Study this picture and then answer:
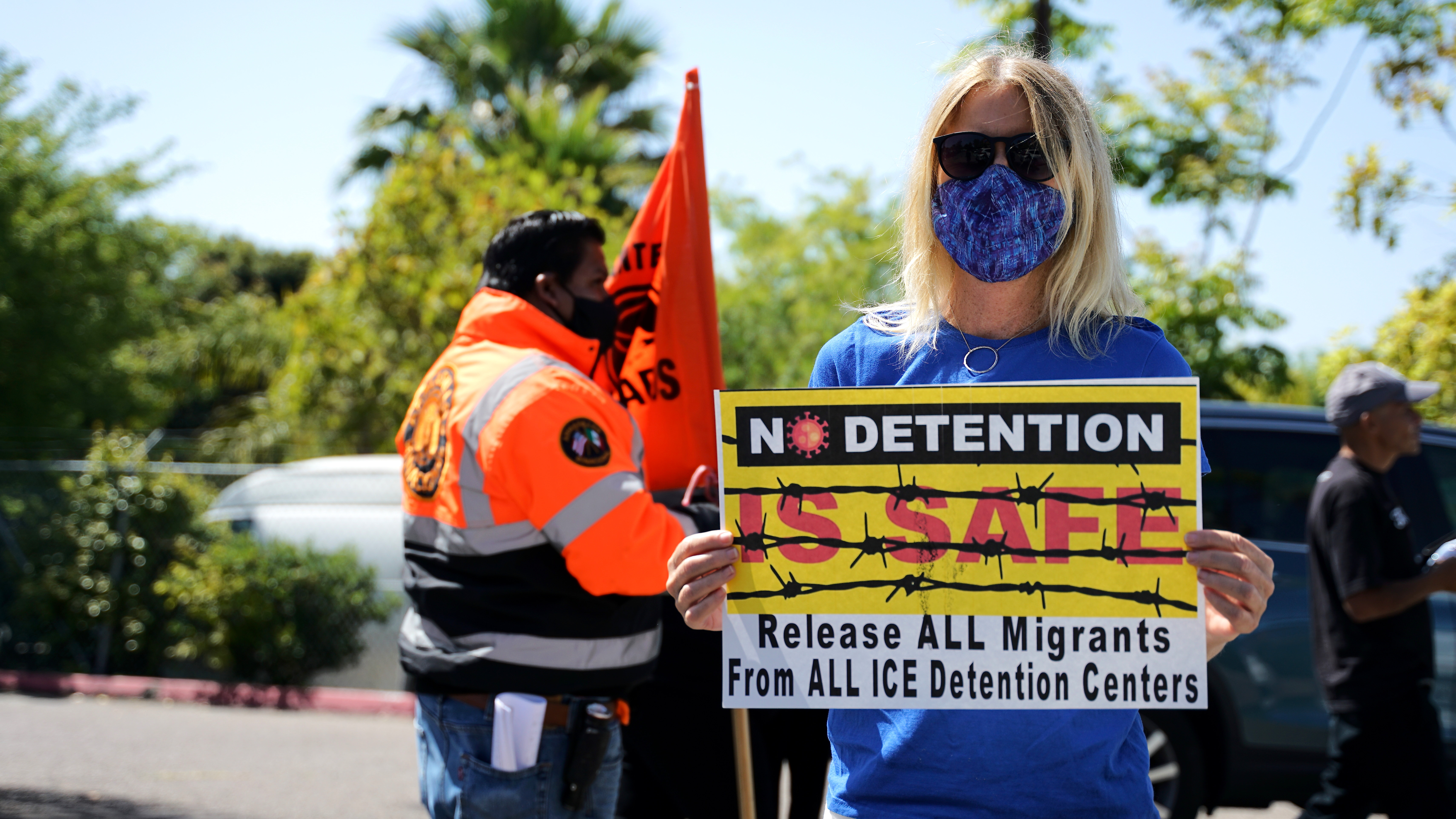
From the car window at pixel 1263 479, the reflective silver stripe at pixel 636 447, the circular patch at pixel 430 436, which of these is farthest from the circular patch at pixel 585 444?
the car window at pixel 1263 479

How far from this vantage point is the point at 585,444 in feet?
8.49

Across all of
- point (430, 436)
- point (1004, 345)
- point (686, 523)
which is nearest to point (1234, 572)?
point (1004, 345)

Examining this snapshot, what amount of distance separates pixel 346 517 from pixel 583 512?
7.26m

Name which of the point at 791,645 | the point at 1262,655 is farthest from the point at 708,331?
the point at 1262,655

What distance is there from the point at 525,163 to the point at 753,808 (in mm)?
13354

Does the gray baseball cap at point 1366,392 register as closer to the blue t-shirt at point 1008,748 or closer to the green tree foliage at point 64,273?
the blue t-shirt at point 1008,748

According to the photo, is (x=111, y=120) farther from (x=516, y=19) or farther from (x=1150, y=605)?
(x=1150, y=605)

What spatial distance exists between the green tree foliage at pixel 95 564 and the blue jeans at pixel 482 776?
7.26 metres

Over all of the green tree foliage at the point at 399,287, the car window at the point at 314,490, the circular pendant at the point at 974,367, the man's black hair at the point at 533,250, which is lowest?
the circular pendant at the point at 974,367

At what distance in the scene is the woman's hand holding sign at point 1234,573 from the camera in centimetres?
157

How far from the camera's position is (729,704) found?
5.67ft

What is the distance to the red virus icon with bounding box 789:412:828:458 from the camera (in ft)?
5.62

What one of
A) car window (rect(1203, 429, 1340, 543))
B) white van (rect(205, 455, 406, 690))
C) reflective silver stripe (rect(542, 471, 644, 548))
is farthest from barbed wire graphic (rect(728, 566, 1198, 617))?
white van (rect(205, 455, 406, 690))

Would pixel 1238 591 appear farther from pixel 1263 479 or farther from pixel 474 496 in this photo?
pixel 1263 479
